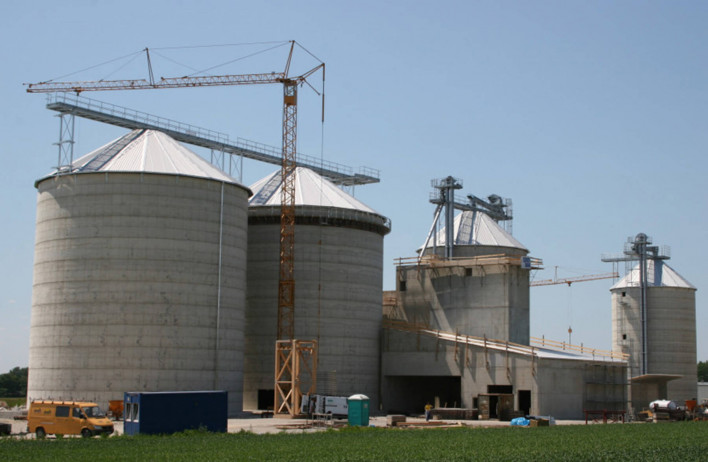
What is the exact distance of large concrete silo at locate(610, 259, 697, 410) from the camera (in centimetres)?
9612

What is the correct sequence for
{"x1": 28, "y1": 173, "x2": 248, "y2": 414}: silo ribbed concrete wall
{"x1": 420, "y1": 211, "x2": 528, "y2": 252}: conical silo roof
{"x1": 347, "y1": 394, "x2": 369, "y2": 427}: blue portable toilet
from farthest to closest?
{"x1": 420, "y1": 211, "x2": 528, "y2": 252}: conical silo roof
{"x1": 28, "y1": 173, "x2": 248, "y2": 414}: silo ribbed concrete wall
{"x1": 347, "y1": 394, "x2": 369, "y2": 427}: blue portable toilet

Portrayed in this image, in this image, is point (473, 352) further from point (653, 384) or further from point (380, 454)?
point (380, 454)

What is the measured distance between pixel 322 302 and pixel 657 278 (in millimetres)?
42523

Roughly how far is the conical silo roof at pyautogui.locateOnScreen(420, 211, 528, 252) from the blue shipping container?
1731 inches

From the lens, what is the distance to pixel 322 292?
7456 centimetres

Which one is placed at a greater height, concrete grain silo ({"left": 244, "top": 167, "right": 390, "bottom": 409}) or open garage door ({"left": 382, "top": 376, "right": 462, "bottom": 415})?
concrete grain silo ({"left": 244, "top": 167, "right": 390, "bottom": 409})

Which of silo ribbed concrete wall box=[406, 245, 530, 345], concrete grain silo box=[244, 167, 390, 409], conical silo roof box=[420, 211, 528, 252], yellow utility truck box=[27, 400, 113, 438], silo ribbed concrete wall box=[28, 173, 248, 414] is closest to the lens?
yellow utility truck box=[27, 400, 113, 438]

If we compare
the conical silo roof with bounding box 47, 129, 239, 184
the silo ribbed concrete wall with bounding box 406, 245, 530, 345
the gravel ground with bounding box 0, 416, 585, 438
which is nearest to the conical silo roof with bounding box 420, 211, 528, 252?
the silo ribbed concrete wall with bounding box 406, 245, 530, 345

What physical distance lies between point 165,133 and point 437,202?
2827cm

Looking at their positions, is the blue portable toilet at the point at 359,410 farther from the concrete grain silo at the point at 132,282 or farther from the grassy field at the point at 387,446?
the concrete grain silo at the point at 132,282

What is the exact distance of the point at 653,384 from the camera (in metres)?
84.1

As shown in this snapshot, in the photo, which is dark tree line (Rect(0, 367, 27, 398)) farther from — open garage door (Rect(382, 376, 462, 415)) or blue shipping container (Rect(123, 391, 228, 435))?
blue shipping container (Rect(123, 391, 228, 435))

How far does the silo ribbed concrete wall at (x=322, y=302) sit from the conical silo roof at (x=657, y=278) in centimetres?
3559

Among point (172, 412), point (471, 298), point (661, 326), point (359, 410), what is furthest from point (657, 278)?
point (172, 412)
